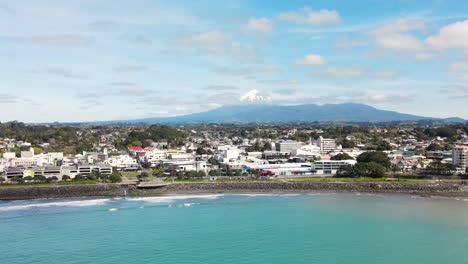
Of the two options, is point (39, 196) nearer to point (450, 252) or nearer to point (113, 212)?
point (113, 212)

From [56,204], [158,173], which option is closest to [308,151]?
[158,173]

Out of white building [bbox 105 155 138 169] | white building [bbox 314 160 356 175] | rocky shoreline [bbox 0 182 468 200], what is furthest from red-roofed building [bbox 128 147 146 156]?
white building [bbox 314 160 356 175]

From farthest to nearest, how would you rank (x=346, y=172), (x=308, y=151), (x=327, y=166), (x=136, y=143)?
(x=136, y=143), (x=308, y=151), (x=327, y=166), (x=346, y=172)

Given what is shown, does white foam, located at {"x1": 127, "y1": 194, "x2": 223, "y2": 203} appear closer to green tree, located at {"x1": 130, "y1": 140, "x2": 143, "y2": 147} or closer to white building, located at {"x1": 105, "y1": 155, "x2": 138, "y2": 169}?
white building, located at {"x1": 105, "y1": 155, "x2": 138, "y2": 169}

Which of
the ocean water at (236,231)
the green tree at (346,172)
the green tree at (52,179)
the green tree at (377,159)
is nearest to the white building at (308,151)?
the green tree at (377,159)

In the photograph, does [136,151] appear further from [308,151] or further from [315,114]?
[315,114]

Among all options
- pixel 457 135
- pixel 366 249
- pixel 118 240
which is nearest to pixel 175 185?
pixel 118 240
